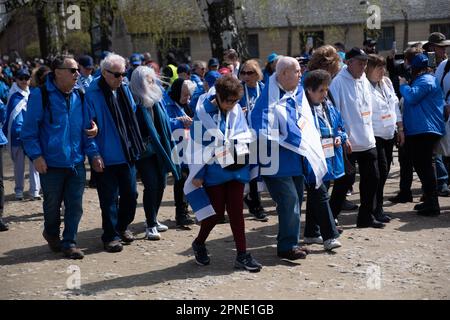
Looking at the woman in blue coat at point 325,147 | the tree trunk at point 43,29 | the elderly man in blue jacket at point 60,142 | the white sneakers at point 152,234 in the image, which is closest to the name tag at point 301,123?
the woman in blue coat at point 325,147

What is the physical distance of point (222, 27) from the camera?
14656mm

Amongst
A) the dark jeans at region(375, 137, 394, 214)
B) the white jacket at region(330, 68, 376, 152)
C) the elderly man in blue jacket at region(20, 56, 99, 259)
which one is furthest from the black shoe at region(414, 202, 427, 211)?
the elderly man in blue jacket at region(20, 56, 99, 259)

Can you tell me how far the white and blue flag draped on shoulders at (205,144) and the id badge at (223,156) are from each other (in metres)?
0.05

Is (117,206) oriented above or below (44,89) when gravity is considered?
below

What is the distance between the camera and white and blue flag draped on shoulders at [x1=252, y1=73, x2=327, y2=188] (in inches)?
271

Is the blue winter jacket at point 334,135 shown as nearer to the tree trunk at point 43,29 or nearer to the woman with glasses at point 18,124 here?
the woman with glasses at point 18,124

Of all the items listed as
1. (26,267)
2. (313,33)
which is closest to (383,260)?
(26,267)

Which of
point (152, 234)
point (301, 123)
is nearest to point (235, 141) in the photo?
point (301, 123)

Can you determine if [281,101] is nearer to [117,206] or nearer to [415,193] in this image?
[117,206]

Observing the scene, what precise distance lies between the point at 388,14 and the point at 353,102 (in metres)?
36.1

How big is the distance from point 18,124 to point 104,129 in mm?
3261

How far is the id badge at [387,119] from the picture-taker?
8.66 meters

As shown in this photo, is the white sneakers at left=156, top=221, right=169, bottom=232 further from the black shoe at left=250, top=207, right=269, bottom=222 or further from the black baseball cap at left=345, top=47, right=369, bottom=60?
the black baseball cap at left=345, top=47, right=369, bottom=60
